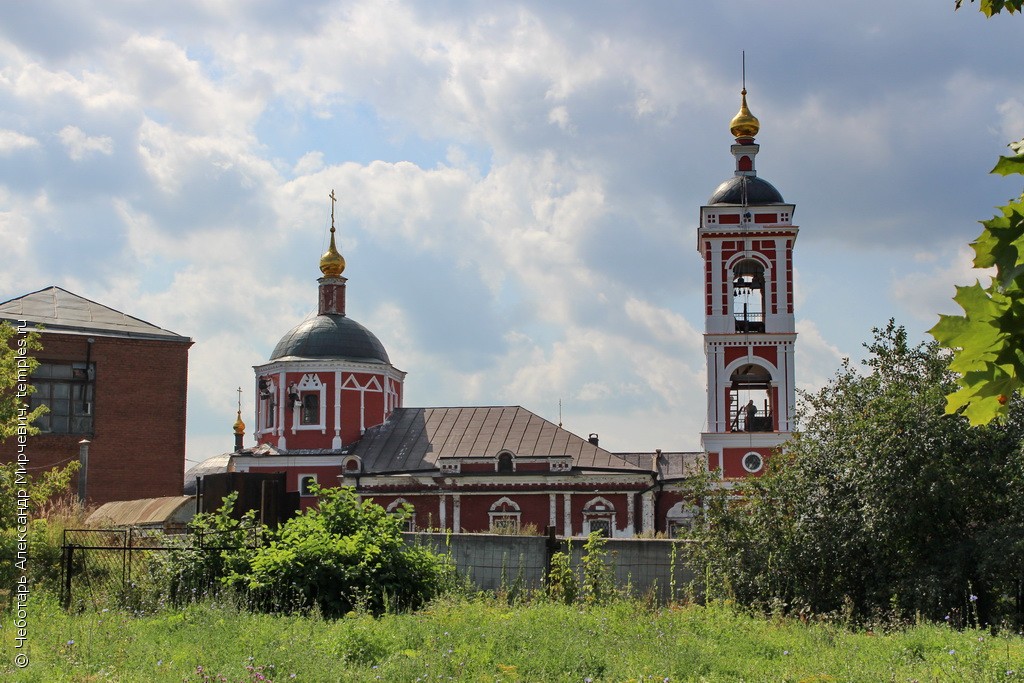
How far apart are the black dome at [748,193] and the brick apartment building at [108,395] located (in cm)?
1851

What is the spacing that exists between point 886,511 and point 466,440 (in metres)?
28.8

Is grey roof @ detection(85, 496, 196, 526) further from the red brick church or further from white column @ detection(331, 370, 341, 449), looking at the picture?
white column @ detection(331, 370, 341, 449)

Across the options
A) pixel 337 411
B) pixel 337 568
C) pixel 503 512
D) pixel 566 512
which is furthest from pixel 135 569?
pixel 337 411

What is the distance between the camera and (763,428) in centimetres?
3553

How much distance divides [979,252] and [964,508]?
448 inches

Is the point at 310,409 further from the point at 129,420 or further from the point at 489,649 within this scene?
the point at 489,649

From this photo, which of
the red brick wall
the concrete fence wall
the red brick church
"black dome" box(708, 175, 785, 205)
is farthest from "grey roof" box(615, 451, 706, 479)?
the concrete fence wall

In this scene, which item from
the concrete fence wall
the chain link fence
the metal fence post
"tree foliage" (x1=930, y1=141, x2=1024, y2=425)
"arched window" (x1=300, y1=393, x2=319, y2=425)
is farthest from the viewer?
"arched window" (x1=300, y1=393, x2=319, y2=425)

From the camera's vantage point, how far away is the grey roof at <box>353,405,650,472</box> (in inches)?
1544

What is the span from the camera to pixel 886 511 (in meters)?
13.0

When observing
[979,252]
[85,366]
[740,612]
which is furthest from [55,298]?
[979,252]

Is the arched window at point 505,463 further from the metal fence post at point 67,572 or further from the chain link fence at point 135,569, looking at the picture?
the metal fence post at point 67,572

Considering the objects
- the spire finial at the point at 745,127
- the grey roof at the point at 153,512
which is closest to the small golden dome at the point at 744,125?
the spire finial at the point at 745,127

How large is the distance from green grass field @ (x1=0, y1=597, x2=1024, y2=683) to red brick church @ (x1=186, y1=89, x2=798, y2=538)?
22120 mm
